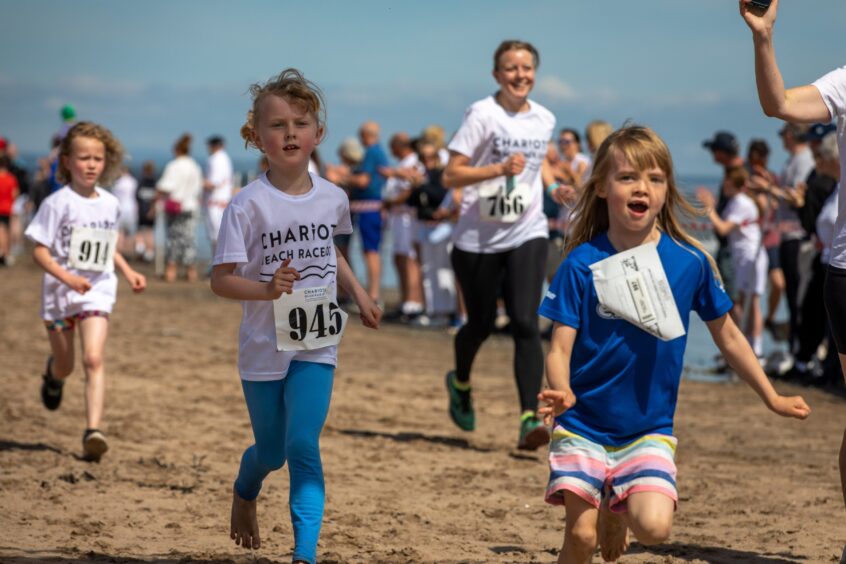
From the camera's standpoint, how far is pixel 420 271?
1603 cm

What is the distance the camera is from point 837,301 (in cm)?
484

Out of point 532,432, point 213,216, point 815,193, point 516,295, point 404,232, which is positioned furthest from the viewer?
point 213,216

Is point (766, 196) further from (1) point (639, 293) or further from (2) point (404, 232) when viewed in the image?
(1) point (639, 293)

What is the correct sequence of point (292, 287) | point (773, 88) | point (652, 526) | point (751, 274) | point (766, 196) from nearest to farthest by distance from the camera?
point (652, 526)
point (773, 88)
point (292, 287)
point (751, 274)
point (766, 196)

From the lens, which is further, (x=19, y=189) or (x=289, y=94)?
(x=19, y=189)

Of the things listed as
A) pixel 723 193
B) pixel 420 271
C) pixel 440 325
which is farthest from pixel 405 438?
pixel 420 271

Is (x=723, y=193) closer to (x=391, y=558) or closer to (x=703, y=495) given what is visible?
(x=703, y=495)

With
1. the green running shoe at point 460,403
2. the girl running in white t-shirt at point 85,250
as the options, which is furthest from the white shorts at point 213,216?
the girl running in white t-shirt at point 85,250

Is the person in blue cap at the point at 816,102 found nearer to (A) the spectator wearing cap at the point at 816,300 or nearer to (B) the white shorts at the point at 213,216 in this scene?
(A) the spectator wearing cap at the point at 816,300

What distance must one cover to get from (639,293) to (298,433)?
1363mm

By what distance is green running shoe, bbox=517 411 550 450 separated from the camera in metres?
7.26

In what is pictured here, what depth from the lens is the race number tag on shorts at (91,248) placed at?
7.04 meters

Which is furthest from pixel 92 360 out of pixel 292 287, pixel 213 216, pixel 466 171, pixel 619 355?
pixel 213 216

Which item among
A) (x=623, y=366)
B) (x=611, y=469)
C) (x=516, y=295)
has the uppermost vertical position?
(x=516, y=295)
